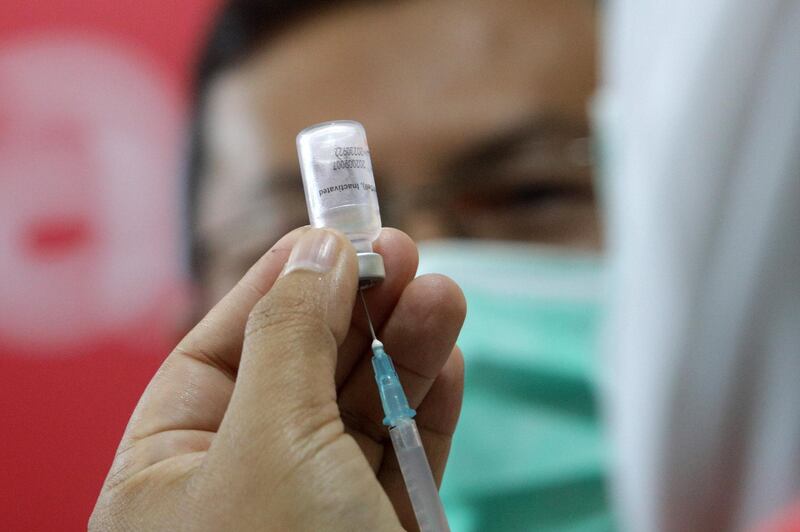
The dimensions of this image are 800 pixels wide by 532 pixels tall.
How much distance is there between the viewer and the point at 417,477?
65 cm

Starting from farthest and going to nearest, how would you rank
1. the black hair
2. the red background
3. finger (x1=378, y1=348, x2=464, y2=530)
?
the black hair < the red background < finger (x1=378, y1=348, x2=464, y2=530)

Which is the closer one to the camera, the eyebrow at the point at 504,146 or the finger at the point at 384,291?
the finger at the point at 384,291

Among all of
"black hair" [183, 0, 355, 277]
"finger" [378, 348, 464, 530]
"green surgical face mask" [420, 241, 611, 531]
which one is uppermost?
"black hair" [183, 0, 355, 277]

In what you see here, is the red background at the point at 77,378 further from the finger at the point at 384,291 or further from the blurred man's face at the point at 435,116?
the finger at the point at 384,291

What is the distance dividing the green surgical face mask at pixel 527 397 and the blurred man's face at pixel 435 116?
0.09m

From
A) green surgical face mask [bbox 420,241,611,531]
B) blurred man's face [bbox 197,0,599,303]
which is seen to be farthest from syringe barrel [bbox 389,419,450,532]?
blurred man's face [bbox 197,0,599,303]

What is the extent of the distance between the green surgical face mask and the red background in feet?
1.94

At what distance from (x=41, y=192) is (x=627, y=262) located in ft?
3.59

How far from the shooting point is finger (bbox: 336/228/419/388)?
776 mm

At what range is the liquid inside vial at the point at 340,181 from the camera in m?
0.73

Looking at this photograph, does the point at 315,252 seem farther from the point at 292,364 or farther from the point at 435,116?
the point at 435,116

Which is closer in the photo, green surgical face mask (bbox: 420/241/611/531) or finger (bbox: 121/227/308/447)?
→ finger (bbox: 121/227/308/447)

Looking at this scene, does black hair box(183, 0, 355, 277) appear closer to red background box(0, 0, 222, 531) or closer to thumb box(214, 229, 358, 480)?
red background box(0, 0, 222, 531)

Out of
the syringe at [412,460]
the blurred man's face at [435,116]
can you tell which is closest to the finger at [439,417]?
the syringe at [412,460]
